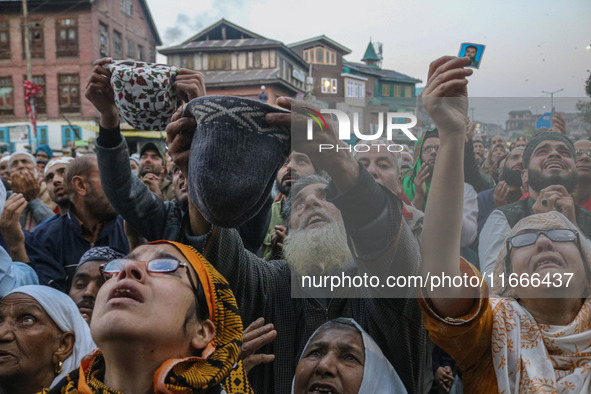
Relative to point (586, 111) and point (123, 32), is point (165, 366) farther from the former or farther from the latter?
point (123, 32)

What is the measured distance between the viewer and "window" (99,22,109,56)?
2645 cm

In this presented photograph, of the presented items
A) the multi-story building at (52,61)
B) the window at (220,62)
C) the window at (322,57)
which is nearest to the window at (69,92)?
the multi-story building at (52,61)

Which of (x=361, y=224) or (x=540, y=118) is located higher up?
(x=540, y=118)

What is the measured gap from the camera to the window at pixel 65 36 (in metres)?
25.8

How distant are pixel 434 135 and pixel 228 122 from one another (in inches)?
30.4

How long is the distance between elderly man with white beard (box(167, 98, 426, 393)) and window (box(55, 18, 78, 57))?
87.4 feet

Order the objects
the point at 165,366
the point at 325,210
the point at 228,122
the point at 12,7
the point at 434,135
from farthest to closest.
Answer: the point at 12,7
the point at 325,210
the point at 434,135
the point at 165,366
the point at 228,122

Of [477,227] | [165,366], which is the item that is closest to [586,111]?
[477,227]

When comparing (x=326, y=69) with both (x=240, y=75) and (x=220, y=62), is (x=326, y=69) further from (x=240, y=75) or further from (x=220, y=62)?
(x=220, y=62)

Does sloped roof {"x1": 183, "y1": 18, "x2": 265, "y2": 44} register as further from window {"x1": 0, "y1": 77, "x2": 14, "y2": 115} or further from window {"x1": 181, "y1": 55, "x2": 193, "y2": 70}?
window {"x1": 0, "y1": 77, "x2": 14, "y2": 115}

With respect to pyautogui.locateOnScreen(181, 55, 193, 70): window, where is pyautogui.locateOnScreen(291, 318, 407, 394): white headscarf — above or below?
below

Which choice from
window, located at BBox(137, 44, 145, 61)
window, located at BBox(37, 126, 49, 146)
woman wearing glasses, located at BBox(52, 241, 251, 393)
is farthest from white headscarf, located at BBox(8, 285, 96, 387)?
window, located at BBox(137, 44, 145, 61)

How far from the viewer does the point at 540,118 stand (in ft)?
7.21

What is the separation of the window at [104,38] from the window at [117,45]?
787 mm
